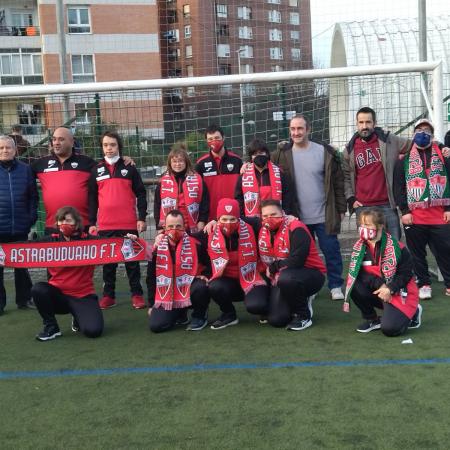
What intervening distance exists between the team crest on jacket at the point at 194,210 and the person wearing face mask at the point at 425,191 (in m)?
1.79

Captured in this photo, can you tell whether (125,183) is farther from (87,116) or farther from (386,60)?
(386,60)

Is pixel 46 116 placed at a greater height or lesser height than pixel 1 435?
greater

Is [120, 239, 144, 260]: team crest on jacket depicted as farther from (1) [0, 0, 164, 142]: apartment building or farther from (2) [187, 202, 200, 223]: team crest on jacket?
(1) [0, 0, 164, 142]: apartment building

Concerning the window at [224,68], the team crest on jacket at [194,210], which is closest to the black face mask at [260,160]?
the team crest on jacket at [194,210]

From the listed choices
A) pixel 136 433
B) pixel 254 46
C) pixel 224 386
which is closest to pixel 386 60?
pixel 254 46

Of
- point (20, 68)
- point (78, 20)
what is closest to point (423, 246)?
point (78, 20)

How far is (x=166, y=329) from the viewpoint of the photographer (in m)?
5.08

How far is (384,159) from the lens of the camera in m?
5.58

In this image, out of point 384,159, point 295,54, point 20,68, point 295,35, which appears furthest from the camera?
point 20,68

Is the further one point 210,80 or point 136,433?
point 210,80

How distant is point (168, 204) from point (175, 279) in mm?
776

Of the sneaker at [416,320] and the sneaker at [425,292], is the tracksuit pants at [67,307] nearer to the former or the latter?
the sneaker at [416,320]

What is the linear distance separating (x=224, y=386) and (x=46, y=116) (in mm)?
5053

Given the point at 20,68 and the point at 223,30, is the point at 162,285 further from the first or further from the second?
the point at 20,68
